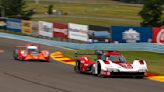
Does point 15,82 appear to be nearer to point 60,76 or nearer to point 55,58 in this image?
point 60,76

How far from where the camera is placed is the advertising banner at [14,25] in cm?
4797

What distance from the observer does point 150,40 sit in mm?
33812

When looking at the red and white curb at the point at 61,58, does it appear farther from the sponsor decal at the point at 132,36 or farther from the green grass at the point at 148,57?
the sponsor decal at the point at 132,36

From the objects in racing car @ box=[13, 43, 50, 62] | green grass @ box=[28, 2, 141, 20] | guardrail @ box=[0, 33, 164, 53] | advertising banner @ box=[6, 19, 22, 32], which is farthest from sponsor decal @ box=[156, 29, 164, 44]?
green grass @ box=[28, 2, 141, 20]

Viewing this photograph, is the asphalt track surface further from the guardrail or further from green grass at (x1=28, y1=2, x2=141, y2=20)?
green grass at (x1=28, y1=2, x2=141, y2=20)

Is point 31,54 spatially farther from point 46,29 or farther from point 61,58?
point 46,29

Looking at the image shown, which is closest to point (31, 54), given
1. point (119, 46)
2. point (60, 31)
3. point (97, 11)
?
point (119, 46)

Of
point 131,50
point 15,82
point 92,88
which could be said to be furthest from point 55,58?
point 92,88

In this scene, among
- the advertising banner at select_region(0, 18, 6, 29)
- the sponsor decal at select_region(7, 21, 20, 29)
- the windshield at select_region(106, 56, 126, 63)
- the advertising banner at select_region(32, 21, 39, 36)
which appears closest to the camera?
the windshield at select_region(106, 56, 126, 63)

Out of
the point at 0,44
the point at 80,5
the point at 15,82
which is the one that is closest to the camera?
the point at 15,82

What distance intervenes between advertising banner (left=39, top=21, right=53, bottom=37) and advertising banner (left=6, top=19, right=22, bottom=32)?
14.7 ft

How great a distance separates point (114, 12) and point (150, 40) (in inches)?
2579

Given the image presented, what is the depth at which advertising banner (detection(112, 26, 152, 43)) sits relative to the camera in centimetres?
3412

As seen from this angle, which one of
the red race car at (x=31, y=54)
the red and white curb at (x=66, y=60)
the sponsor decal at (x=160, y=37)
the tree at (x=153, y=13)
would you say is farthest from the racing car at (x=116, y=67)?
the tree at (x=153, y=13)
